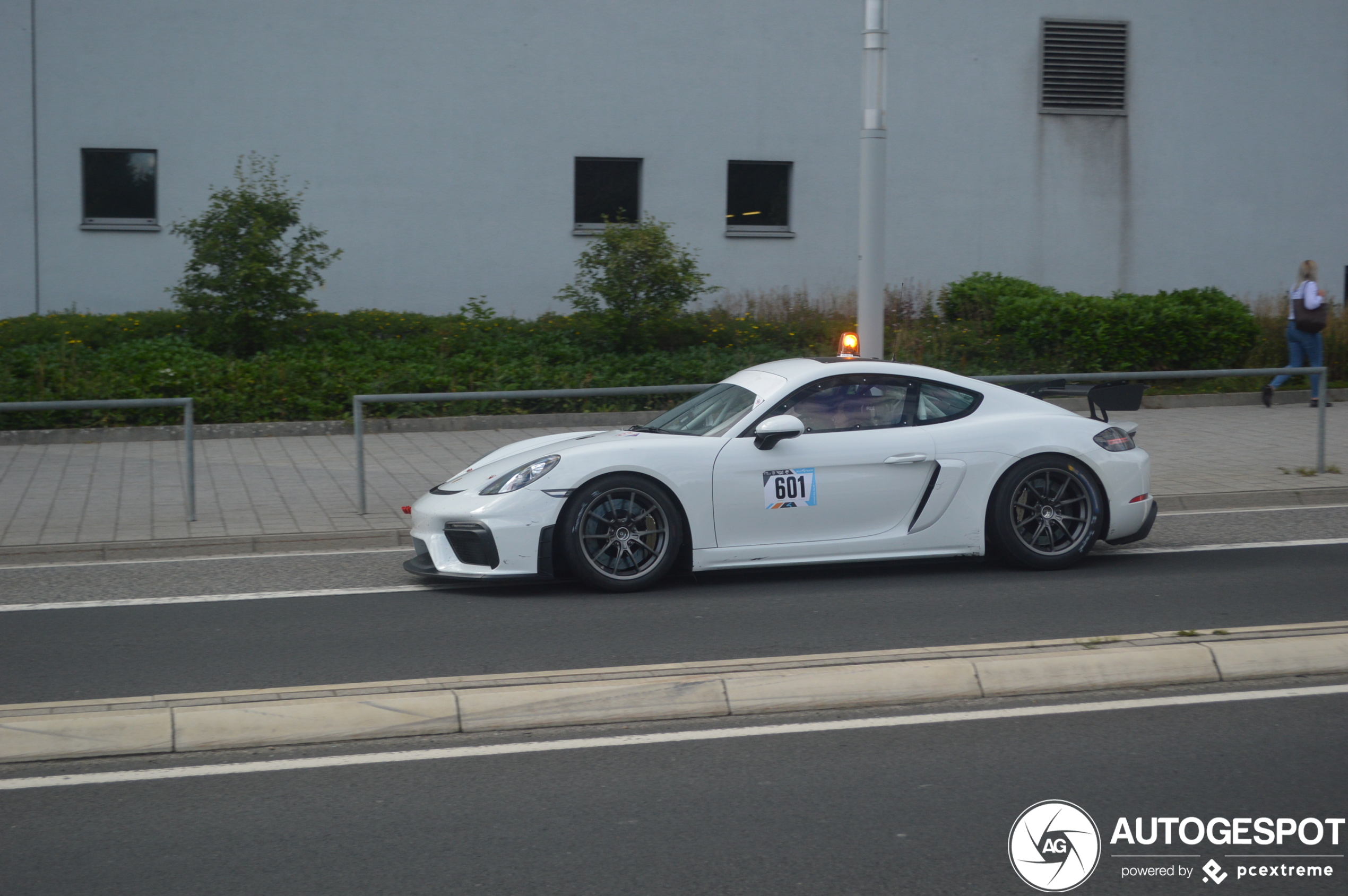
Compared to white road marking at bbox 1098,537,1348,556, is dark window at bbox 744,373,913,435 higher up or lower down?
higher up

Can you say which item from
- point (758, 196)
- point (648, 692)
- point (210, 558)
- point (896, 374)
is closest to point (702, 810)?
point (648, 692)

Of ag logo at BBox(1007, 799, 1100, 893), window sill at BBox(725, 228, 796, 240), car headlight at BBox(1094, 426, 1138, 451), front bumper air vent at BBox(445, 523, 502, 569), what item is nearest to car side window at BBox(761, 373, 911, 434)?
car headlight at BBox(1094, 426, 1138, 451)

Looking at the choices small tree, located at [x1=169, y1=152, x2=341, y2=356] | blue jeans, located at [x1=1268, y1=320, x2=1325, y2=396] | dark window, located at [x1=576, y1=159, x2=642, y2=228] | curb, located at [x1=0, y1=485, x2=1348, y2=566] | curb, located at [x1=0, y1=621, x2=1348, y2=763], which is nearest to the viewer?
curb, located at [x1=0, y1=621, x2=1348, y2=763]

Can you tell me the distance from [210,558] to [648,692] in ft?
15.5

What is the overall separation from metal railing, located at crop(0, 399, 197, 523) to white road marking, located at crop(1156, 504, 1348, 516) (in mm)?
7383

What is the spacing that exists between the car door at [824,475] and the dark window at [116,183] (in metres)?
14.9

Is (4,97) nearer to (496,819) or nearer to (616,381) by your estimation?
(616,381)

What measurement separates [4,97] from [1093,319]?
51.6 ft

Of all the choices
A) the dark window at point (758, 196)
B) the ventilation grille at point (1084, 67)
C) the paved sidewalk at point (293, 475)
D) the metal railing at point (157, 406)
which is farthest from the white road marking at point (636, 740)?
the ventilation grille at point (1084, 67)

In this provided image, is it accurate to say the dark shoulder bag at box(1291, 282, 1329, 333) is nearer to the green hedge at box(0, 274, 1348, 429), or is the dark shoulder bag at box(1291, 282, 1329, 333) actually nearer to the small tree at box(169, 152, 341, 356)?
the green hedge at box(0, 274, 1348, 429)

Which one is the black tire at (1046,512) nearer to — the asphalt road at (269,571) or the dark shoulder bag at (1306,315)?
the asphalt road at (269,571)

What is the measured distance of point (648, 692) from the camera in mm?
5117

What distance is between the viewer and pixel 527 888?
363 centimetres

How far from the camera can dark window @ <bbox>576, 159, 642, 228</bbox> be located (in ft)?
68.0
